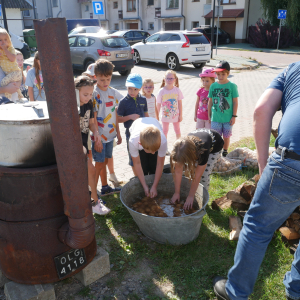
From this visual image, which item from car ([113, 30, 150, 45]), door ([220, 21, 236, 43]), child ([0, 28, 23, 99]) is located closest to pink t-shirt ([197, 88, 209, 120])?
child ([0, 28, 23, 99])

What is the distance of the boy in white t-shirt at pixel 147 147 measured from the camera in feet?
9.86

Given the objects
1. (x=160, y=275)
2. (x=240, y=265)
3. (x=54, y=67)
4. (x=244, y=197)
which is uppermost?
(x=54, y=67)

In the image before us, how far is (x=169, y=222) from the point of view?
2736 millimetres

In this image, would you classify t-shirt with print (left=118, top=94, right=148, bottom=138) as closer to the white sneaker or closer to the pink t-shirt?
the white sneaker

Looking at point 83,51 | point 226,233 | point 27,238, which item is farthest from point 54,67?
point 83,51

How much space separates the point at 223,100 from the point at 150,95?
1154 millimetres

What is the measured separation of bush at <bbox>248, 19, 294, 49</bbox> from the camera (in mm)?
25422

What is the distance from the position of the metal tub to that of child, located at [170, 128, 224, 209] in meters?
0.18

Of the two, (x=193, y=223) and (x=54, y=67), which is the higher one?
(x=54, y=67)

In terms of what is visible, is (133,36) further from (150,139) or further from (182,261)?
(182,261)

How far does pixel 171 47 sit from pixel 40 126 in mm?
13134

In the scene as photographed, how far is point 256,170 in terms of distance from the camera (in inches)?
181

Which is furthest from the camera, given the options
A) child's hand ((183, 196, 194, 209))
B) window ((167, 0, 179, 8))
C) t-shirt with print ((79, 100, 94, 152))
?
window ((167, 0, 179, 8))

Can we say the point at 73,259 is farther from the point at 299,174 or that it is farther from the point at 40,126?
the point at 299,174
